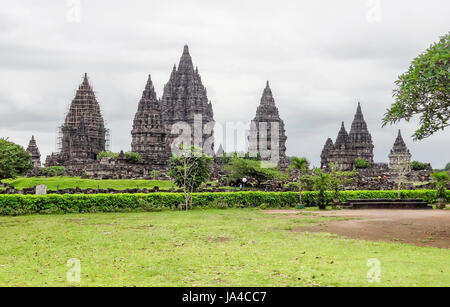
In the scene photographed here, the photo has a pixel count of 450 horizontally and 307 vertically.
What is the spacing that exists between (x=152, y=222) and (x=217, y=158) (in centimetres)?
6267

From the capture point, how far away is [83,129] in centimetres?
7994

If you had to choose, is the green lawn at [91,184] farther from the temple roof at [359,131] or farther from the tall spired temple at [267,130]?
the temple roof at [359,131]

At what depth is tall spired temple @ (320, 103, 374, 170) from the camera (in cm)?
8912

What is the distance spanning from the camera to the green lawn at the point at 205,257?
9672mm

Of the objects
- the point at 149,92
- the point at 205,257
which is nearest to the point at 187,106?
the point at 149,92

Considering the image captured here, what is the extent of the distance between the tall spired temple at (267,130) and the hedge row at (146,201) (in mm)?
51305

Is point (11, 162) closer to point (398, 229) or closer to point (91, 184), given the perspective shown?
point (91, 184)

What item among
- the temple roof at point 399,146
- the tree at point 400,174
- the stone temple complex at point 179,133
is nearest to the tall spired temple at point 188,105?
the stone temple complex at point 179,133

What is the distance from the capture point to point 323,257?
12117mm

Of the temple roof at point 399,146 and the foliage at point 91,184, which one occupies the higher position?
the temple roof at point 399,146

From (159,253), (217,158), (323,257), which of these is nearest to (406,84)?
(323,257)

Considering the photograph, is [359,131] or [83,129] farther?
[359,131]

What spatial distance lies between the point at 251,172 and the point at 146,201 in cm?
2122
